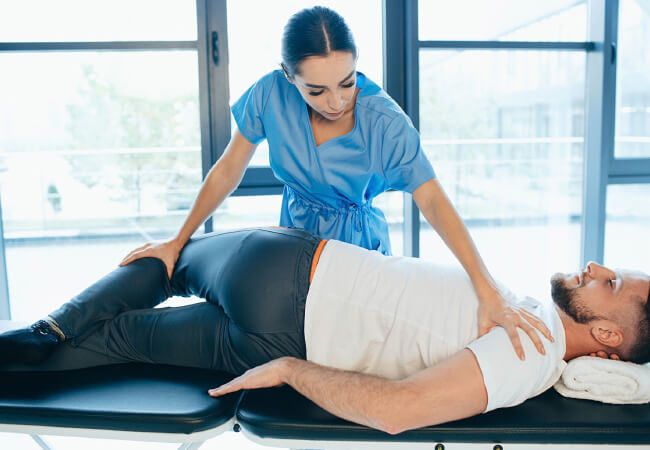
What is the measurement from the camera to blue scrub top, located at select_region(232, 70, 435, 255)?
1.40 metres

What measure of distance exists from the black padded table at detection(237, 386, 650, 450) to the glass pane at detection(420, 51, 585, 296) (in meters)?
1.66

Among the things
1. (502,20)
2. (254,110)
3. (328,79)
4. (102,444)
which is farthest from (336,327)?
(502,20)

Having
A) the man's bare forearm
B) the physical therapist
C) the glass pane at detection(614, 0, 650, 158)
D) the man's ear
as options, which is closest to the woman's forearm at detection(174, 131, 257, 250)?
the physical therapist

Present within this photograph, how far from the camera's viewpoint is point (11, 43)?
2.17 meters

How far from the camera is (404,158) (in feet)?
4.50

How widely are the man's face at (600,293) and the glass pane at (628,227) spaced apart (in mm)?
1732

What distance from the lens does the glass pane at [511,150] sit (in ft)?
8.55

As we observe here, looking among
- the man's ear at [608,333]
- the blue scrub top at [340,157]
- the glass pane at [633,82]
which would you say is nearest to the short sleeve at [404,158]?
the blue scrub top at [340,157]

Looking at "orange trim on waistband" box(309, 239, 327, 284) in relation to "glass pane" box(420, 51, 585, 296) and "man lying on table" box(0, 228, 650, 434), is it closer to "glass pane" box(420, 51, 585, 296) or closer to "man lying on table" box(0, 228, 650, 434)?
"man lying on table" box(0, 228, 650, 434)

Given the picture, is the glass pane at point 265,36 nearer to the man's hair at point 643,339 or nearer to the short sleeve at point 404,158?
the short sleeve at point 404,158

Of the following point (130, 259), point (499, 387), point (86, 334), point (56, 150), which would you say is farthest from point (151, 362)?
point (56, 150)

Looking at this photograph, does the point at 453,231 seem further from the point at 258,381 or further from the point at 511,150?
the point at 511,150

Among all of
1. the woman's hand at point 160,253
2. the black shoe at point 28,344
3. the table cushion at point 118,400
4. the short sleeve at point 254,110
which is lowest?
the table cushion at point 118,400

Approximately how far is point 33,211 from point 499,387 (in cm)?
251
